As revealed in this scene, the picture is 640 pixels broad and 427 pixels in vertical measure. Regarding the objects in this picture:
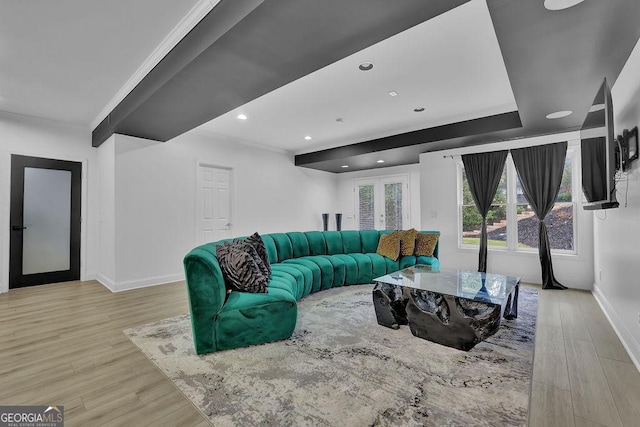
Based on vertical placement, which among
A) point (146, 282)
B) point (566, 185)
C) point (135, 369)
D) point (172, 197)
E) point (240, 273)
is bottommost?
point (135, 369)

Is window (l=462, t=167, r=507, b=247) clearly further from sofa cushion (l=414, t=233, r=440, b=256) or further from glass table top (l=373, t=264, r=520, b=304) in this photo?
glass table top (l=373, t=264, r=520, b=304)

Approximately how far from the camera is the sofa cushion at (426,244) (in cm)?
445

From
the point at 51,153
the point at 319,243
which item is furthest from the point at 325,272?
the point at 51,153

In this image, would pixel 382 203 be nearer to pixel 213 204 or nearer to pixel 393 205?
pixel 393 205

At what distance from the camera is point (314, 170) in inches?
292

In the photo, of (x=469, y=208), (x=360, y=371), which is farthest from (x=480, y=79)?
(x=360, y=371)

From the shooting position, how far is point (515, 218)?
4.84 metres

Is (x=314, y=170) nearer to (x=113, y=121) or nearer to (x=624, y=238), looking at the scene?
(x=113, y=121)

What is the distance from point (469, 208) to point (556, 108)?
2260 millimetres

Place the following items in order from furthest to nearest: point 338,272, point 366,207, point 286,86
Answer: point 366,207 < point 338,272 < point 286,86

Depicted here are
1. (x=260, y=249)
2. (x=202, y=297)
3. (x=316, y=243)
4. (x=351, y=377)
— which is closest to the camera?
(x=351, y=377)

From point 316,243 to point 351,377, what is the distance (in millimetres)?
2846

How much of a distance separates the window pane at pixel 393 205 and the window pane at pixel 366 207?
41 centimetres

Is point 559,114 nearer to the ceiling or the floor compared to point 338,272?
nearer to the ceiling
